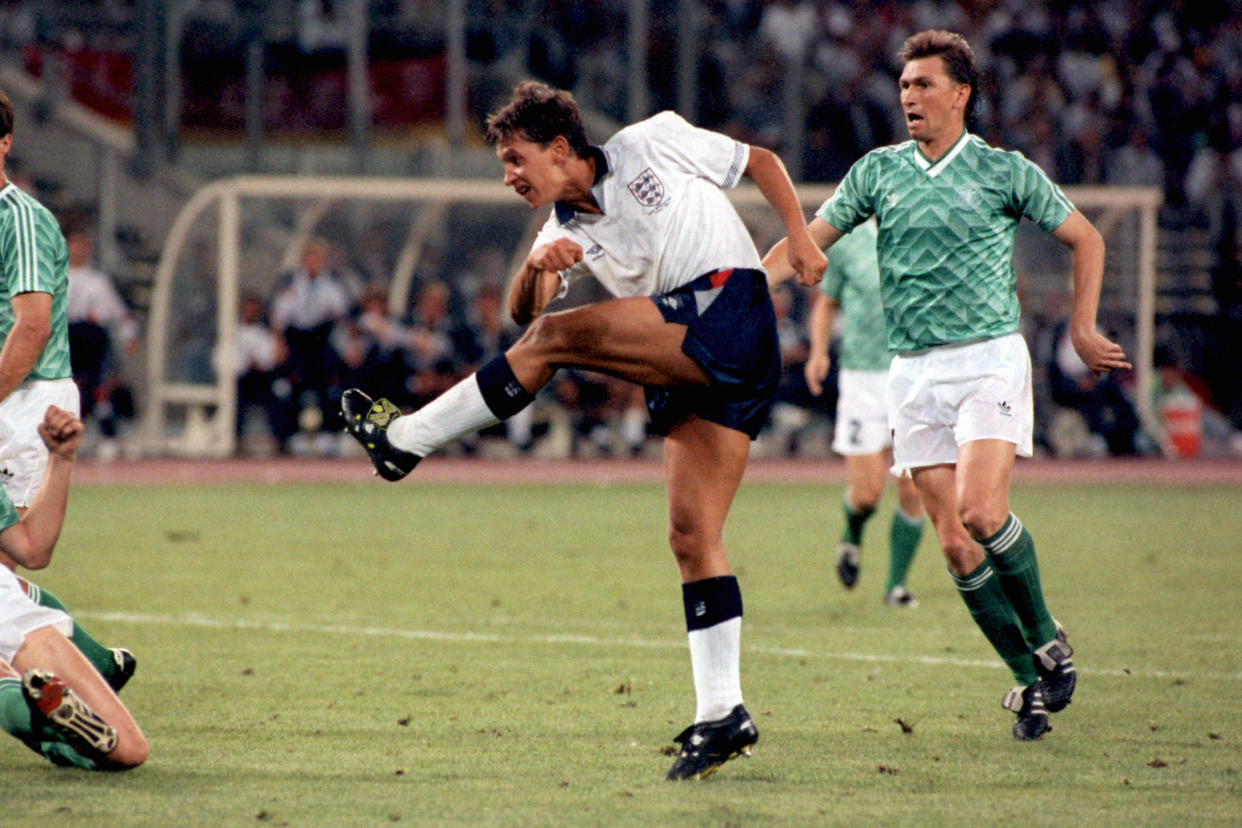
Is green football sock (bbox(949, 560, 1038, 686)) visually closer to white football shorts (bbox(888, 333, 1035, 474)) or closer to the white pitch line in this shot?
white football shorts (bbox(888, 333, 1035, 474))

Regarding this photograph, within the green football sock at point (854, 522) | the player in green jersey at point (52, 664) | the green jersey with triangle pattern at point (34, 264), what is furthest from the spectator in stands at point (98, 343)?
the player in green jersey at point (52, 664)

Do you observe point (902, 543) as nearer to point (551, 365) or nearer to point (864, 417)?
point (864, 417)

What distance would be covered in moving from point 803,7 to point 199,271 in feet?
35.8

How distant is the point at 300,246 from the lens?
60.1 ft

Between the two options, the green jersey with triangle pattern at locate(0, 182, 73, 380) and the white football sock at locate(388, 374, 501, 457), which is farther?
the green jersey with triangle pattern at locate(0, 182, 73, 380)

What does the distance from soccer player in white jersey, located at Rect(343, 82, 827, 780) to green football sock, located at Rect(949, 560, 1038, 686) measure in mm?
1148

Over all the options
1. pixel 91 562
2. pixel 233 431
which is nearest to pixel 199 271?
pixel 233 431

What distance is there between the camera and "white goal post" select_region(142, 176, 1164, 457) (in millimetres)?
17812

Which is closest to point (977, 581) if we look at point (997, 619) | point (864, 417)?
point (997, 619)

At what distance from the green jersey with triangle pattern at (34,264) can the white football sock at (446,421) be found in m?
1.37

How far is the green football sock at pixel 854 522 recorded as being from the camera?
8977 mm

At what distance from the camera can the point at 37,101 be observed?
69.6 ft

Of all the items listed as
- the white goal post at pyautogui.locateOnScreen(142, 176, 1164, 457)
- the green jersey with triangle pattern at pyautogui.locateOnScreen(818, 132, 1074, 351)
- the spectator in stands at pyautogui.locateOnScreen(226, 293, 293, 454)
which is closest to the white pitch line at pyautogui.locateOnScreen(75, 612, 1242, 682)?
the green jersey with triangle pattern at pyautogui.locateOnScreen(818, 132, 1074, 351)

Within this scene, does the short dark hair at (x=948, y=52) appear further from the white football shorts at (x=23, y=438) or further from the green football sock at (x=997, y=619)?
the white football shorts at (x=23, y=438)
